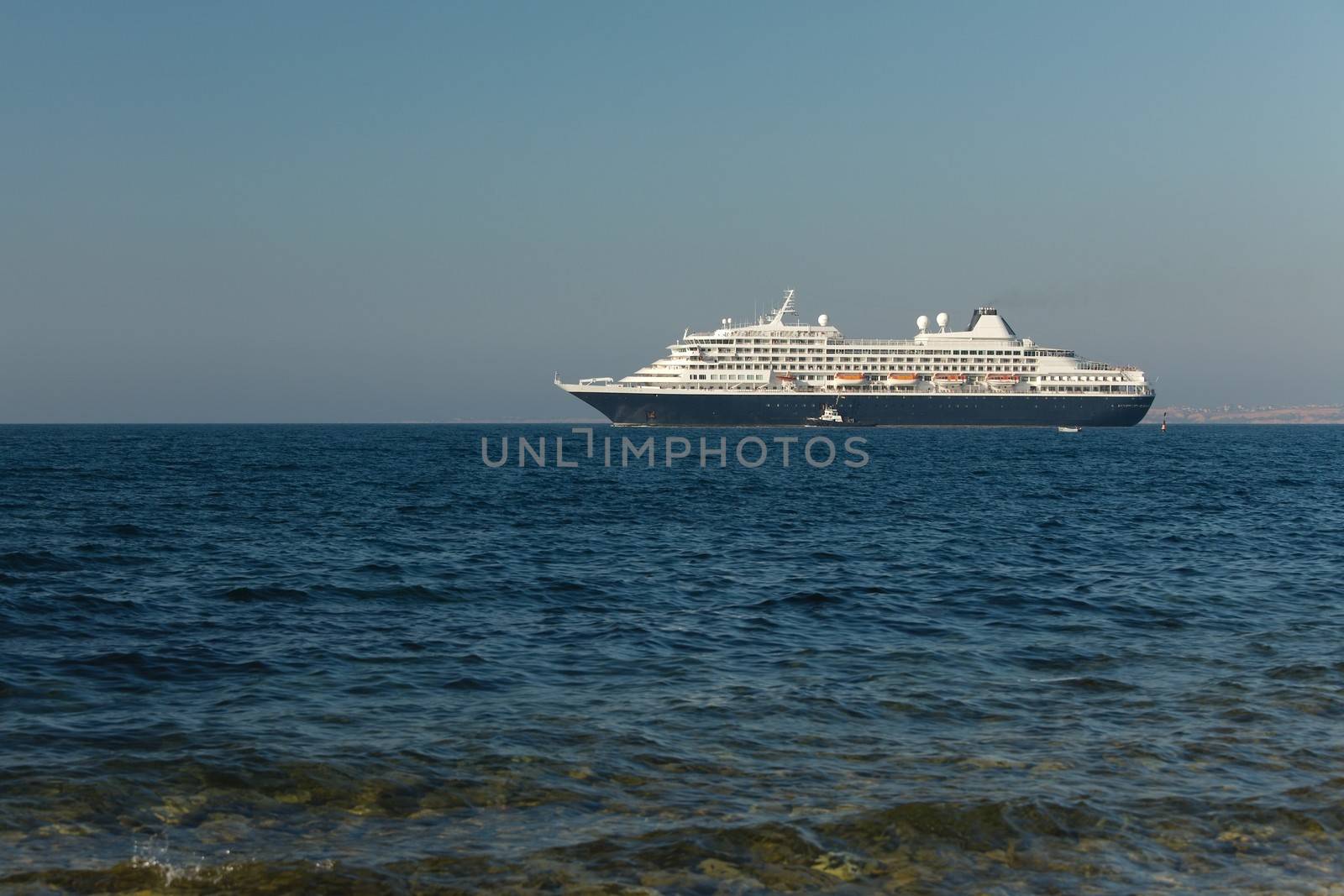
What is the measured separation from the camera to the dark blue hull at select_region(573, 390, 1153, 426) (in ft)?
444

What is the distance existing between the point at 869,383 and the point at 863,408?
3625mm

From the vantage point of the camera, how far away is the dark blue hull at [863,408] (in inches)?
5330

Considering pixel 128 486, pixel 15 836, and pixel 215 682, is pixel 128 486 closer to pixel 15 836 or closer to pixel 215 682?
pixel 215 682

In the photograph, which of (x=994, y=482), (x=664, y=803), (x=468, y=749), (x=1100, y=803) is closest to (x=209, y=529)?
(x=468, y=749)

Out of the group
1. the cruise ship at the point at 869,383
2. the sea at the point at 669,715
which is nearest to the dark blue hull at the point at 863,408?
the cruise ship at the point at 869,383

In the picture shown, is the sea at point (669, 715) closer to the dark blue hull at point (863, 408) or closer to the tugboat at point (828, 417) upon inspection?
the dark blue hull at point (863, 408)

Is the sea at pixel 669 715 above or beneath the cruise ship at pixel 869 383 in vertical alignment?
beneath

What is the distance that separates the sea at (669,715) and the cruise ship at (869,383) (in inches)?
4362

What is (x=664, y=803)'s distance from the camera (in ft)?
26.7

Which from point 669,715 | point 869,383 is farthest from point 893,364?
point 669,715

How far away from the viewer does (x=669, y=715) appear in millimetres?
10477

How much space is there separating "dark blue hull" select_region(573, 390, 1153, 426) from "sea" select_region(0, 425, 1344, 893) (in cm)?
10983

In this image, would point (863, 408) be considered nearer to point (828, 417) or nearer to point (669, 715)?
point (828, 417)

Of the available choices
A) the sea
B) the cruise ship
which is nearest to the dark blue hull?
the cruise ship
